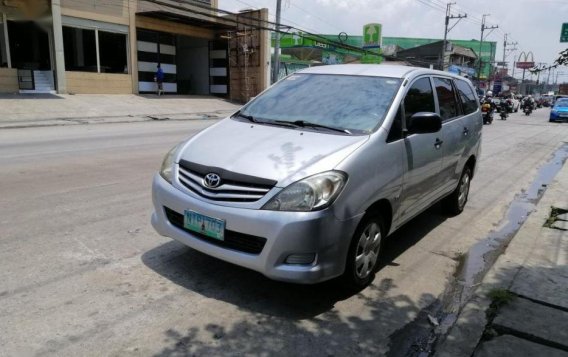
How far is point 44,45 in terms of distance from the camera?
2339cm

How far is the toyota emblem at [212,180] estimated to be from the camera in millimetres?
3543

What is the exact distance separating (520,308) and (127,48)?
86.7ft

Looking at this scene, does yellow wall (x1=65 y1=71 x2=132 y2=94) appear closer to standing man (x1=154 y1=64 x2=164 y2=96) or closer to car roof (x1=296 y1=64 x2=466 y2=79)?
standing man (x1=154 y1=64 x2=164 y2=96)

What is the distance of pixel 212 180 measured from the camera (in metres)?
3.57

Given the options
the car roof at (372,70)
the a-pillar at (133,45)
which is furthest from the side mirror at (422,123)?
the a-pillar at (133,45)

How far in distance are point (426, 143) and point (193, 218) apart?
2.41 m

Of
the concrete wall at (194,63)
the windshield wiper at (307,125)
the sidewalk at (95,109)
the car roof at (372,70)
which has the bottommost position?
the sidewalk at (95,109)

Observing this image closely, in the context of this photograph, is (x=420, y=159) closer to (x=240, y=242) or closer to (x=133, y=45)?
(x=240, y=242)

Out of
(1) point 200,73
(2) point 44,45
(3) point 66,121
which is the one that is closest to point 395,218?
(3) point 66,121

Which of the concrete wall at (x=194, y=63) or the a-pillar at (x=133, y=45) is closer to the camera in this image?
the a-pillar at (x=133, y=45)

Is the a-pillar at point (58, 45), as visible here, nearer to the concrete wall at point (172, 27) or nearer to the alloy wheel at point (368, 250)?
the concrete wall at point (172, 27)

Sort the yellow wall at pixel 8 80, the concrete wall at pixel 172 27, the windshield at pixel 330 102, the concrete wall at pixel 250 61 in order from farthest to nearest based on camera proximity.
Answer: the concrete wall at pixel 250 61 < the concrete wall at pixel 172 27 < the yellow wall at pixel 8 80 < the windshield at pixel 330 102

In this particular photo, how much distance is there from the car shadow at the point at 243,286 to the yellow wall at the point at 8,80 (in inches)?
834

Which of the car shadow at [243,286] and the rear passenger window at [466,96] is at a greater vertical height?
the rear passenger window at [466,96]
